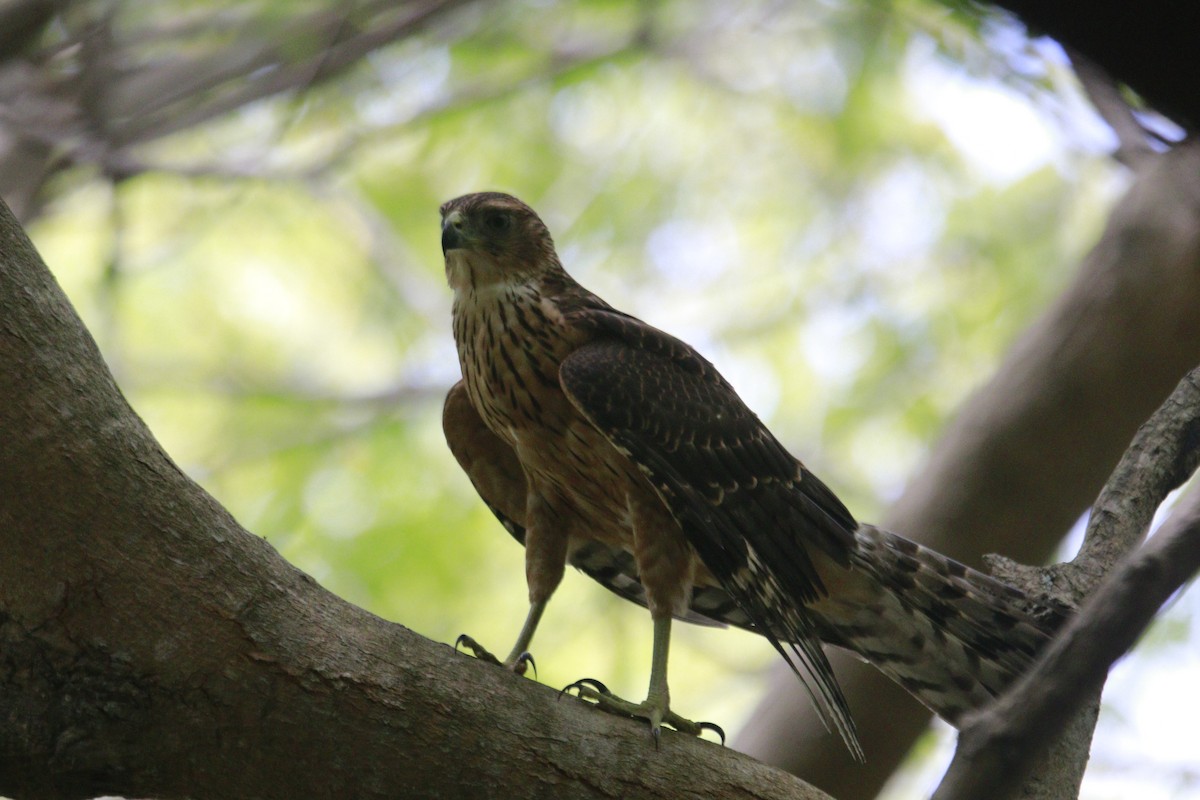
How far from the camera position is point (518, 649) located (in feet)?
13.2

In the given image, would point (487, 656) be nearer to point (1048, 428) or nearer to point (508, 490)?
point (508, 490)

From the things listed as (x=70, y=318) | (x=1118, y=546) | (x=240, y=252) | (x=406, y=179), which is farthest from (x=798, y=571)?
(x=240, y=252)

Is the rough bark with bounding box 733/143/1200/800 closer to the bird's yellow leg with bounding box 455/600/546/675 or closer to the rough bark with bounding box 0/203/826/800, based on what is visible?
the bird's yellow leg with bounding box 455/600/546/675

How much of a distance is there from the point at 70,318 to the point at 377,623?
3.75 feet

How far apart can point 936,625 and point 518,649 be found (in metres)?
1.53

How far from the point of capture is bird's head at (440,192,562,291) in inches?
177

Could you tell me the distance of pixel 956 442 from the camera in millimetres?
5898

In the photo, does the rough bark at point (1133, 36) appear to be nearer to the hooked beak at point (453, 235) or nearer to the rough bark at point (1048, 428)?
the hooked beak at point (453, 235)

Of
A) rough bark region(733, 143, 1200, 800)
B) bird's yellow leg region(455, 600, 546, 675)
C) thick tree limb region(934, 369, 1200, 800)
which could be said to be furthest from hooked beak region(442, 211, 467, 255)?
thick tree limb region(934, 369, 1200, 800)

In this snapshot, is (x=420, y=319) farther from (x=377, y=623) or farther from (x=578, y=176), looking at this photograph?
(x=377, y=623)

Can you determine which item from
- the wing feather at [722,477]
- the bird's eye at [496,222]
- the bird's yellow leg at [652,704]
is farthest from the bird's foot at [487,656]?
the bird's eye at [496,222]

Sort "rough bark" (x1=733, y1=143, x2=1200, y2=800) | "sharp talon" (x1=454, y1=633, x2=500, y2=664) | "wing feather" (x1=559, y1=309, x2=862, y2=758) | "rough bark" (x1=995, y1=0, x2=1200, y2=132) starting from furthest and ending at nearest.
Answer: "rough bark" (x1=733, y1=143, x2=1200, y2=800), "wing feather" (x1=559, y1=309, x2=862, y2=758), "sharp talon" (x1=454, y1=633, x2=500, y2=664), "rough bark" (x1=995, y1=0, x2=1200, y2=132)

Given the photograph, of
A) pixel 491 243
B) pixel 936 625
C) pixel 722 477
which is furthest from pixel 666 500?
pixel 491 243

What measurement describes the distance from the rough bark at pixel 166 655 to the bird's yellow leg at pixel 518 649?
0.49m
